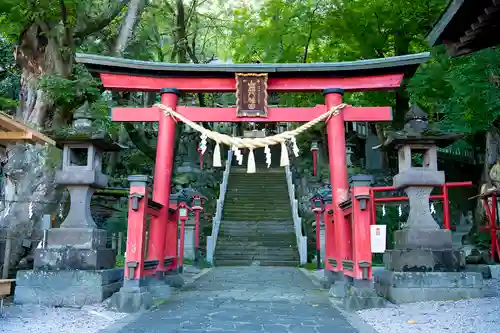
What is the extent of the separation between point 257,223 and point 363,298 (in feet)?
36.8

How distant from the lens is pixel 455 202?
20547 millimetres

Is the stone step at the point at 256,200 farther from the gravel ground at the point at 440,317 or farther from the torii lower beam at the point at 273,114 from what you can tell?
the gravel ground at the point at 440,317

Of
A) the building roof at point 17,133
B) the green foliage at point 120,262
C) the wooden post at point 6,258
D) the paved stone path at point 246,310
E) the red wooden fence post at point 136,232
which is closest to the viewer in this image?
the paved stone path at point 246,310

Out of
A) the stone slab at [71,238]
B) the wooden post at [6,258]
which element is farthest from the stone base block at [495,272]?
the wooden post at [6,258]

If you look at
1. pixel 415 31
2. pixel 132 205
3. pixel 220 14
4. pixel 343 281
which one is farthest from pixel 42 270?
pixel 220 14

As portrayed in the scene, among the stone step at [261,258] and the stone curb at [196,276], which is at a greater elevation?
the stone step at [261,258]

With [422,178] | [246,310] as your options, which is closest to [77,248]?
[246,310]

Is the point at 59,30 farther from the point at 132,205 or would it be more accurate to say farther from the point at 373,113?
the point at 373,113

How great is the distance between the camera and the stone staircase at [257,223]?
640 inches

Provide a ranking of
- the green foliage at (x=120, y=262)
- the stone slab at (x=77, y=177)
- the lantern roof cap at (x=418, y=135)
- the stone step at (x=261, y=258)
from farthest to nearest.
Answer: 1. the stone step at (x=261, y=258)
2. the green foliage at (x=120, y=262)
3. the lantern roof cap at (x=418, y=135)
4. the stone slab at (x=77, y=177)

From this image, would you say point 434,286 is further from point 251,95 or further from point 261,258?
point 261,258

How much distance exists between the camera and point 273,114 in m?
10.3

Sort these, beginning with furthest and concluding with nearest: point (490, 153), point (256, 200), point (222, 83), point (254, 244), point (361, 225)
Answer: point (256, 200) < point (254, 244) < point (490, 153) < point (222, 83) < point (361, 225)

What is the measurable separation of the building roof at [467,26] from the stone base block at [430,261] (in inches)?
147
